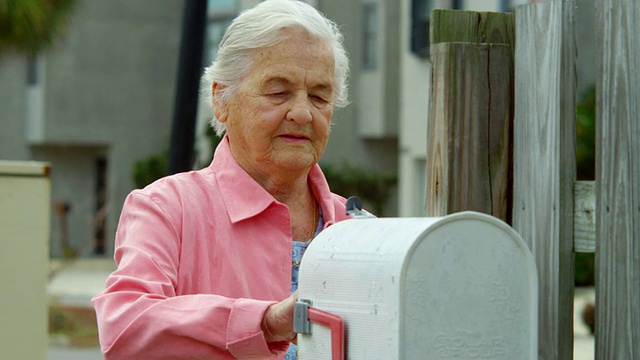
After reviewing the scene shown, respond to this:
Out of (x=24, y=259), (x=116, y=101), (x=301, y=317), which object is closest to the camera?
(x=301, y=317)

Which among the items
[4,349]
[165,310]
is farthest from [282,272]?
[4,349]

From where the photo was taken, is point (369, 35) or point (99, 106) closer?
point (369, 35)

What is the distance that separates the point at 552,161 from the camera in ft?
9.79

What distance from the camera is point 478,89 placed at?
3.12 metres

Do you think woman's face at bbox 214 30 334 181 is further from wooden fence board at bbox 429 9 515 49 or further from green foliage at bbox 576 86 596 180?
green foliage at bbox 576 86 596 180

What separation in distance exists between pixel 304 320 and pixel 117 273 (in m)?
0.45

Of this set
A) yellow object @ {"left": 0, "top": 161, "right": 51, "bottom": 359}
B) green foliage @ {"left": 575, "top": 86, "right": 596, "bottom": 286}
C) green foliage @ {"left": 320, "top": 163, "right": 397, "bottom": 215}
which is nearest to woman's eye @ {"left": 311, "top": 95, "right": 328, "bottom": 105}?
yellow object @ {"left": 0, "top": 161, "right": 51, "bottom": 359}

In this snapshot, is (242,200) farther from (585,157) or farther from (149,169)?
(149,169)

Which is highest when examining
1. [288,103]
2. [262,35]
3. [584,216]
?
[262,35]

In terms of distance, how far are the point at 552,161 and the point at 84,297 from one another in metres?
17.3

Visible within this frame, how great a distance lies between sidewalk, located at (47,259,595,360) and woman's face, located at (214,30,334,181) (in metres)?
7.27

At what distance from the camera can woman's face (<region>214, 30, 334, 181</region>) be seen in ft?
8.93

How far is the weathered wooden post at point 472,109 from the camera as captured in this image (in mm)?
3113

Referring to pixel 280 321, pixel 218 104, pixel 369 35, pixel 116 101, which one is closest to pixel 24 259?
pixel 218 104
